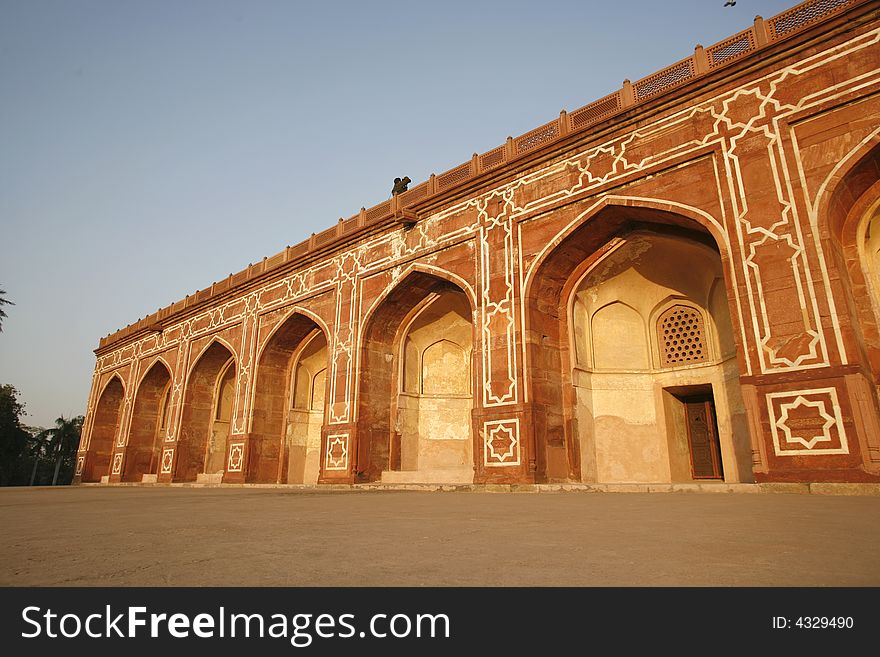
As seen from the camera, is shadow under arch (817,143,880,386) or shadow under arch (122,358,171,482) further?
shadow under arch (122,358,171,482)

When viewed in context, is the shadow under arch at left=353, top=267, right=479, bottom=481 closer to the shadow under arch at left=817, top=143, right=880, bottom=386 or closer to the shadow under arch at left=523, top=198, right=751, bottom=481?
the shadow under arch at left=523, top=198, right=751, bottom=481

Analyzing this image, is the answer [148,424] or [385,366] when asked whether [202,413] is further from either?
[385,366]

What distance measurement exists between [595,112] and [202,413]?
13.9 meters

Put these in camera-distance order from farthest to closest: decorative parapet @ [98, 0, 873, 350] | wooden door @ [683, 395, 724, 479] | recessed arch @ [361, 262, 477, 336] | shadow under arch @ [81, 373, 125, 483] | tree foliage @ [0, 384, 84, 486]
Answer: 1. tree foliage @ [0, 384, 84, 486]
2. shadow under arch @ [81, 373, 125, 483]
3. recessed arch @ [361, 262, 477, 336]
4. wooden door @ [683, 395, 724, 479]
5. decorative parapet @ [98, 0, 873, 350]

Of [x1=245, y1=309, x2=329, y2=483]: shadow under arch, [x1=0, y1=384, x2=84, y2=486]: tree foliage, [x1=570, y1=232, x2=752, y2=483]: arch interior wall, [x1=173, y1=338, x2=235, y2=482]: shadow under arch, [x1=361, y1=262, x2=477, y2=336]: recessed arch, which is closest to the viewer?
[x1=570, y1=232, x2=752, y2=483]: arch interior wall

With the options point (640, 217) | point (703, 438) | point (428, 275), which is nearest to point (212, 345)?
point (428, 275)

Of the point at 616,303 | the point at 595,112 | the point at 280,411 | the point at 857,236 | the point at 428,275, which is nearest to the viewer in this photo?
the point at 857,236

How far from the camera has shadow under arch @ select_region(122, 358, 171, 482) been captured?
Result: 18987mm

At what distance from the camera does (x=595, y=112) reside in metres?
9.09

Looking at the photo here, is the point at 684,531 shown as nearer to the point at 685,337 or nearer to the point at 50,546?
the point at 50,546

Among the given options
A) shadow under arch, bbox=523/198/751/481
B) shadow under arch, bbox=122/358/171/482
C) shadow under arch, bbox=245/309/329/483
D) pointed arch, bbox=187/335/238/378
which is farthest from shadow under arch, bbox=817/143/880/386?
shadow under arch, bbox=122/358/171/482

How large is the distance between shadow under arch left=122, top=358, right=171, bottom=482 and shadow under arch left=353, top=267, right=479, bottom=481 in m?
10.5

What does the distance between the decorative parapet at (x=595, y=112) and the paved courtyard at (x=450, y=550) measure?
22.4 feet
